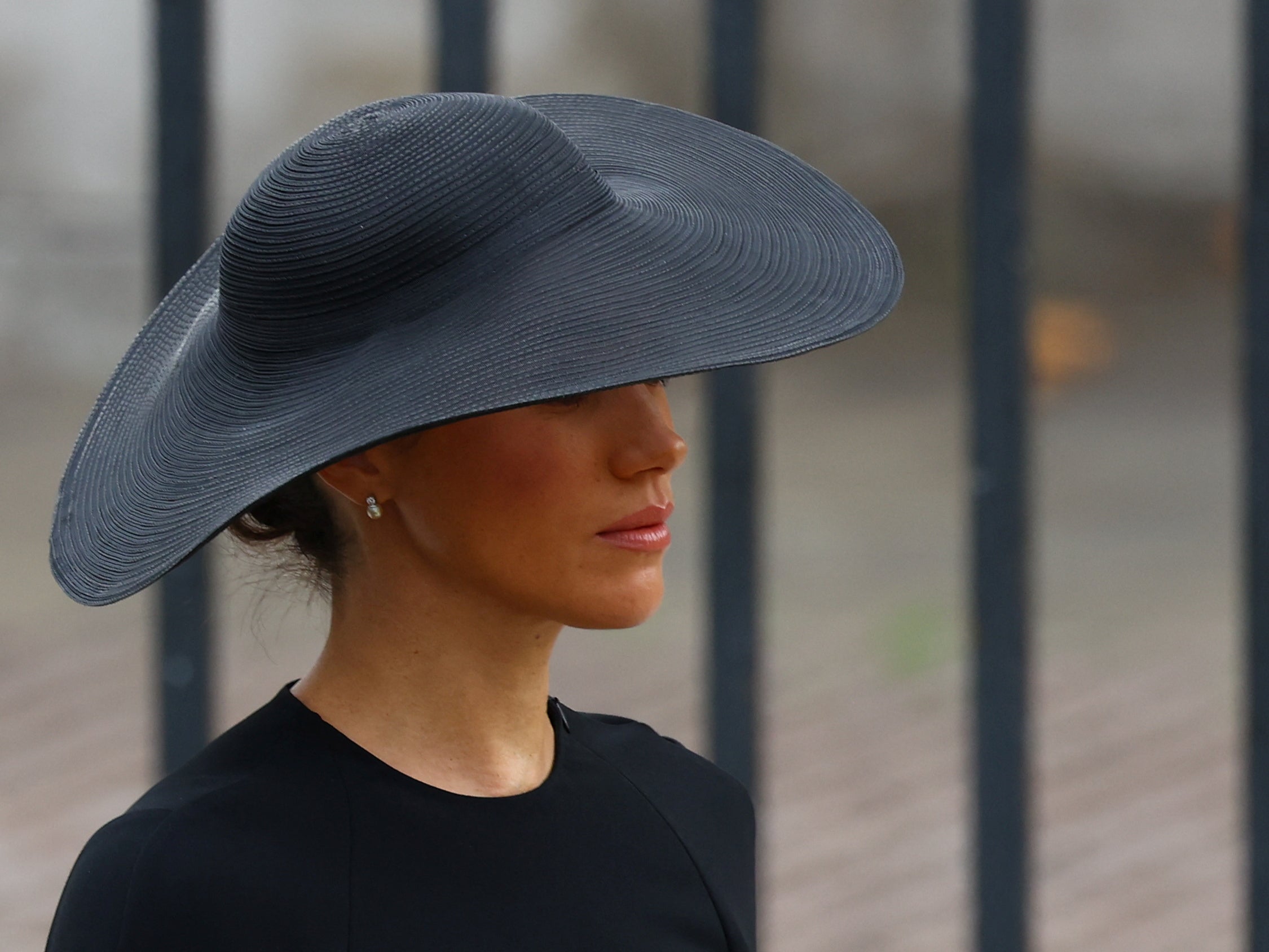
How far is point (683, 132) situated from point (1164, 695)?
98.0 inches

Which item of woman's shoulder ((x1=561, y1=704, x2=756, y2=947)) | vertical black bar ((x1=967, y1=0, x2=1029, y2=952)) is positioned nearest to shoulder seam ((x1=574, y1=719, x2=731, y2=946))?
woman's shoulder ((x1=561, y1=704, x2=756, y2=947))

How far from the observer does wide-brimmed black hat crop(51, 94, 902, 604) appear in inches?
41.2

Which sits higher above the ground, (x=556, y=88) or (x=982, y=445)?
(x=556, y=88)

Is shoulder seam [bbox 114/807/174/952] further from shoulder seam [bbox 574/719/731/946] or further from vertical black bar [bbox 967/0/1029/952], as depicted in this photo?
vertical black bar [bbox 967/0/1029/952]

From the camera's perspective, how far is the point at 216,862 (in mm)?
1104

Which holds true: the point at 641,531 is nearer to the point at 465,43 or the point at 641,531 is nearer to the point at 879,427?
the point at 465,43

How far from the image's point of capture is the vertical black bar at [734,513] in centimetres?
211

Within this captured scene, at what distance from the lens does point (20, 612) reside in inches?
118

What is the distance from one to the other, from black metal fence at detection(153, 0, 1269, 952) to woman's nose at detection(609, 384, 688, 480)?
0.96 metres

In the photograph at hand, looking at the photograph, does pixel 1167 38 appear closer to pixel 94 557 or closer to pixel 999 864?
pixel 999 864

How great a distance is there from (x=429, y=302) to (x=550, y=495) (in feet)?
0.49

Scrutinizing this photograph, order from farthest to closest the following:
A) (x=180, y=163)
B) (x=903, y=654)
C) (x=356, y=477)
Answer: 1. (x=903, y=654)
2. (x=180, y=163)
3. (x=356, y=477)

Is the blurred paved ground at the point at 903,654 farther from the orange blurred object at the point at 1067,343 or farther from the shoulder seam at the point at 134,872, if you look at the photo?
the shoulder seam at the point at 134,872

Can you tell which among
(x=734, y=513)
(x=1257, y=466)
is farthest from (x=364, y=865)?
(x=1257, y=466)
